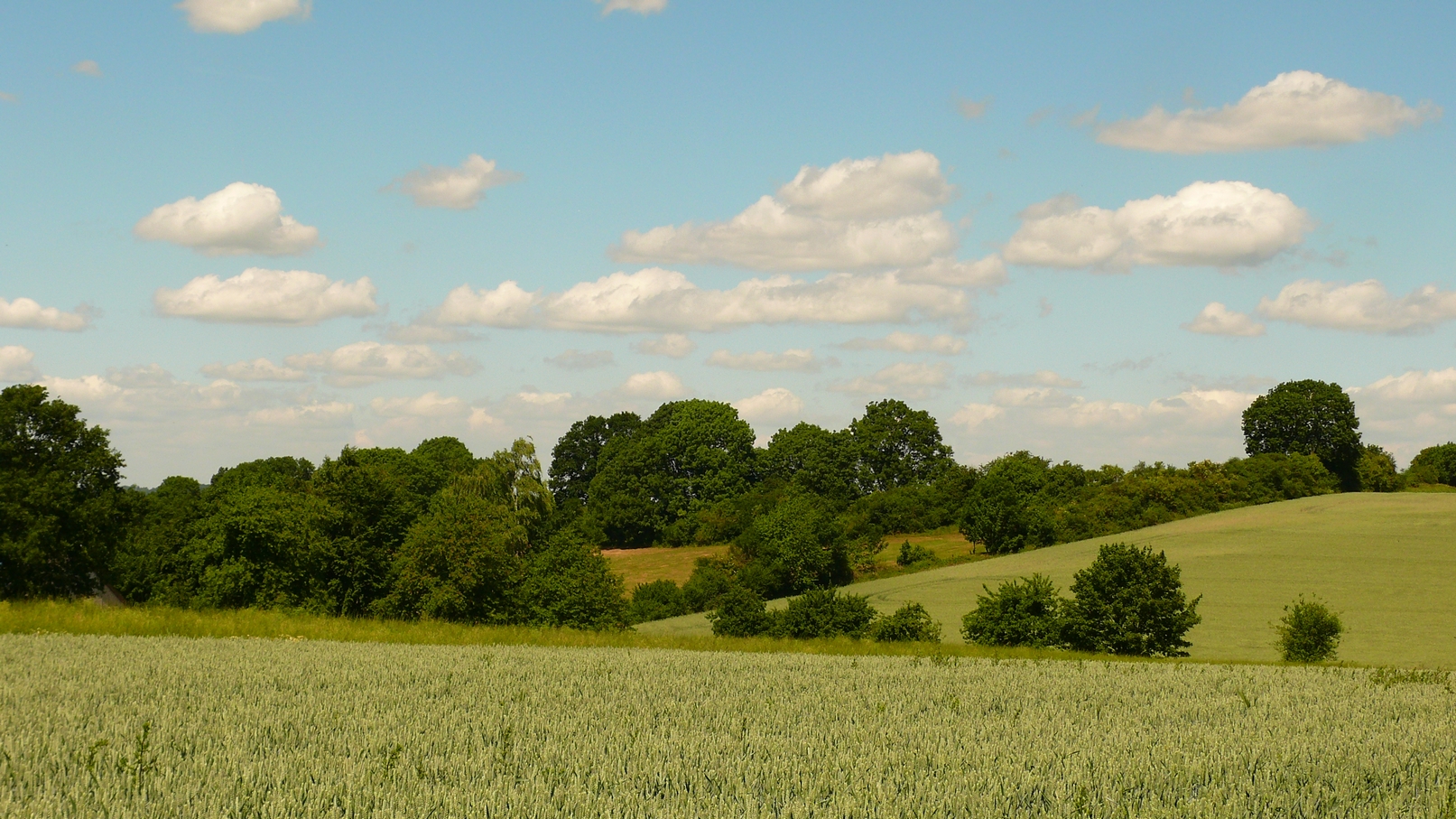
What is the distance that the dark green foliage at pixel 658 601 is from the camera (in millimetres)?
Result: 81688

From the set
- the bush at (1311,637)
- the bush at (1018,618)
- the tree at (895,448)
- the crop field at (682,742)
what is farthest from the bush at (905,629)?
the tree at (895,448)

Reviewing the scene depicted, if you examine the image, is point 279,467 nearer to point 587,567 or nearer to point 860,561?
point 860,561

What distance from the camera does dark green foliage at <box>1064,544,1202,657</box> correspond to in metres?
39.0

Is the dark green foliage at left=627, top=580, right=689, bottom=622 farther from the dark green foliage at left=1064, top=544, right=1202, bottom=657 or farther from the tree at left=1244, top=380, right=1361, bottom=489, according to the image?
the tree at left=1244, top=380, right=1361, bottom=489

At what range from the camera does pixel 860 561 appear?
95438mm

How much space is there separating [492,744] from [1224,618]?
5645 cm

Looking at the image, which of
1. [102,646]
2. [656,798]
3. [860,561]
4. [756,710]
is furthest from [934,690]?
[860,561]

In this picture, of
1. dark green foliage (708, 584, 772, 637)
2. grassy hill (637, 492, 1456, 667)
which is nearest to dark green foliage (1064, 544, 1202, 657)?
grassy hill (637, 492, 1456, 667)

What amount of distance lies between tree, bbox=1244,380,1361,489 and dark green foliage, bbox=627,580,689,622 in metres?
86.7

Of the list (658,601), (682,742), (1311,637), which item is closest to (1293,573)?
(1311,637)

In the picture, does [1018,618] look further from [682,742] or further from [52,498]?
[52,498]

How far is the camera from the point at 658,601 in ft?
278

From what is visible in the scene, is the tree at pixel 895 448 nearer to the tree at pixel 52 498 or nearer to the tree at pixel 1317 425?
the tree at pixel 1317 425

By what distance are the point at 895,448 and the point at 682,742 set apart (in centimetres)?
14430
